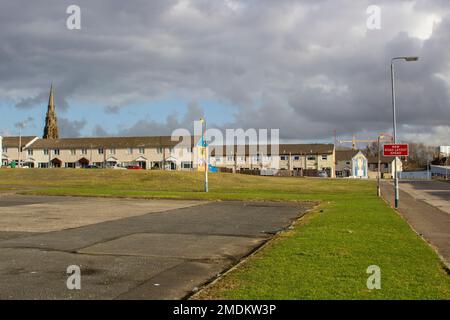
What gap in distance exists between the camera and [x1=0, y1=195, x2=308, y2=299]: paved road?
8.75 m

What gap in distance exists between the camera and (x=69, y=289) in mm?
8539

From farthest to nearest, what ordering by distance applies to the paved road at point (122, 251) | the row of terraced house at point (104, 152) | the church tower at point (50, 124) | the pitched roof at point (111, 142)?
the church tower at point (50, 124) → the pitched roof at point (111, 142) → the row of terraced house at point (104, 152) → the paved road at point (122, 251)

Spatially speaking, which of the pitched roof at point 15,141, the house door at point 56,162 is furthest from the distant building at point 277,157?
the pitched roof at point 15,141

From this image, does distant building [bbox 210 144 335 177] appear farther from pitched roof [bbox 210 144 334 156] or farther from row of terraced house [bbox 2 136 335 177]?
row of terraced house [bbox 2 136 335 177]

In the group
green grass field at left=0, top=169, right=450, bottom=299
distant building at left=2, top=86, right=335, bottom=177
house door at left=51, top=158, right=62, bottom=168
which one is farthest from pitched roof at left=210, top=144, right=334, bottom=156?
green grass field at left=0, top=169, right=450, bottom=299

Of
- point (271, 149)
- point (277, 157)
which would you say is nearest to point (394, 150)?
point (277, 157)

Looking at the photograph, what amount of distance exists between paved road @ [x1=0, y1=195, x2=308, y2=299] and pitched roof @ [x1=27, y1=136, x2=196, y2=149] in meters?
90.0

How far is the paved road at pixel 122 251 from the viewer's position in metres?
8.75

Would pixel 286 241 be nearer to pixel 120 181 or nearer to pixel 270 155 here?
pixel 120 181

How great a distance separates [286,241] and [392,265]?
165 inches

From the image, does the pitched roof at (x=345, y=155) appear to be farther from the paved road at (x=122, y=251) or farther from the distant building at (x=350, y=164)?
the paved road at (x=122, y=251)

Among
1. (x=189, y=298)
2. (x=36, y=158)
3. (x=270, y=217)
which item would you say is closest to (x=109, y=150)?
(x=36, y=158)

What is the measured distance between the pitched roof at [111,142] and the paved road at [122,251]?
90.0m

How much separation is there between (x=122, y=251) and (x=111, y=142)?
107 meters
